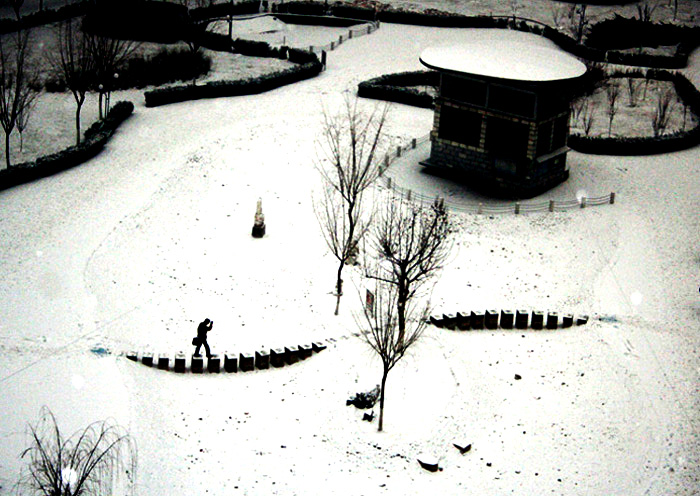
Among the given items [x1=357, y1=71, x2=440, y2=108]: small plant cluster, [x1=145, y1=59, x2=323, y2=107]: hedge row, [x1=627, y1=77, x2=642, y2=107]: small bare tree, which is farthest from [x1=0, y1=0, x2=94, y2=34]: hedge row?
[x1=627, y1=77, x2=642, y2=107]: small bare tree

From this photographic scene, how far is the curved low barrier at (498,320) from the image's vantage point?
31.6m

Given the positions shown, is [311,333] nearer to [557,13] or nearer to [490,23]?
[490,23]

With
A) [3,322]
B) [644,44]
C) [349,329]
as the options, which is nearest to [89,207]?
[3,322]

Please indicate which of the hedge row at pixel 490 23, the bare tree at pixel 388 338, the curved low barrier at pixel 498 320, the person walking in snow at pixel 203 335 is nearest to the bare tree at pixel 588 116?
the hedge row at pixel 490 23

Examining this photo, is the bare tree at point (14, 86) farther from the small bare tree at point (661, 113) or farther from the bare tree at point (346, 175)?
the small bare tree at point (661, 113)

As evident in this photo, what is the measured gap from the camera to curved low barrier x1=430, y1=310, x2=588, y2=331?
31578 mm

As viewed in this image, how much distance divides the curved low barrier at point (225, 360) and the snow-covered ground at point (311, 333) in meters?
0.41

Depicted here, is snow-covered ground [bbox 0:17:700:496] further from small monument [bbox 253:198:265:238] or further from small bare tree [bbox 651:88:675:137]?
small bare tree [bbox 651:88:675:137]

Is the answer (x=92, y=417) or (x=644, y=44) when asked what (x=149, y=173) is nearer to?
(x=92, y=417)

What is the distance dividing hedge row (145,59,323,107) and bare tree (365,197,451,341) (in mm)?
15912

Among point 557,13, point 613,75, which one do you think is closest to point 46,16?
point 557,13

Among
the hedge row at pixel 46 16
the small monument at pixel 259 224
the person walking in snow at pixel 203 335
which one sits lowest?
the person walking in snow at pixel 203 335

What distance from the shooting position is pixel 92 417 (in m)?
25.6

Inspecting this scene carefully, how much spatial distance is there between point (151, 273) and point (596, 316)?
16.2 m
